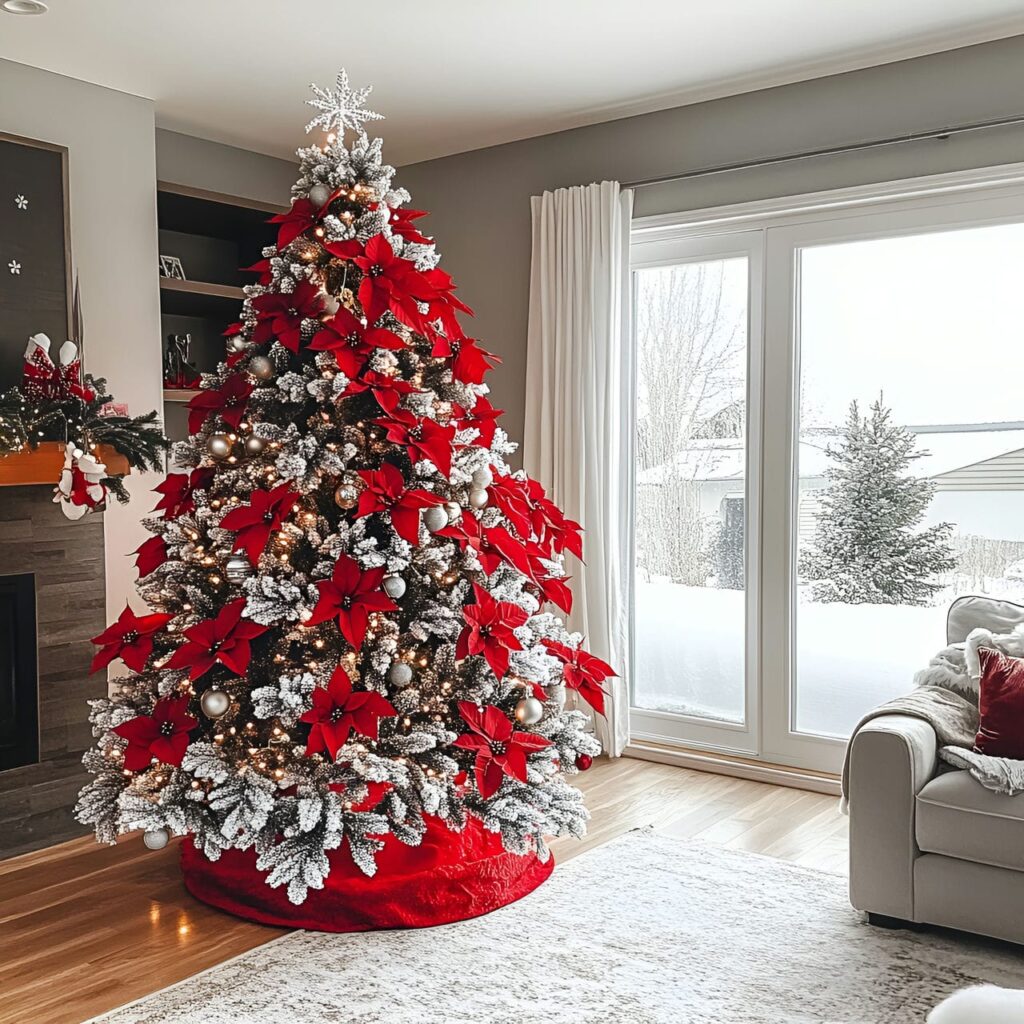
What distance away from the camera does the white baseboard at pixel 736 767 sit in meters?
4.37

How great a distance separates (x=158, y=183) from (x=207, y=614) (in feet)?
7.25

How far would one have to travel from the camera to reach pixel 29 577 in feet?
12.5

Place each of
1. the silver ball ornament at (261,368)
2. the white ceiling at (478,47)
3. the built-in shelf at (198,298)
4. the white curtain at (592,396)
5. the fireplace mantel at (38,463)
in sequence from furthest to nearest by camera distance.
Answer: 1. the white curtain at (592,396)
2. the built-in shelf at (198,298)
3. the white ceiling at (478,47)
4. the fireplace mantel at (38,463)
5. the silver ball ornament at (261,368)

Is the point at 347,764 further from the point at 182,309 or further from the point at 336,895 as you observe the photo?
the point at 182,309

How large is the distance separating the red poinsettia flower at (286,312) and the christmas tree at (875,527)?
2.24 meters

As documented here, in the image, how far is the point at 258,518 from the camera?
302 centimetres

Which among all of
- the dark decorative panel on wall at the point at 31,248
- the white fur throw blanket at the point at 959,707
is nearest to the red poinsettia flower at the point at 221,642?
the dark decorative panel on wall at the point at 31,248

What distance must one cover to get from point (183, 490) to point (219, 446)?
0.26 m

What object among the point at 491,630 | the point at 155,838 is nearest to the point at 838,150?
the point at 491,630

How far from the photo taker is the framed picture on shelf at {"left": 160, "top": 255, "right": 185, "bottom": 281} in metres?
4.85

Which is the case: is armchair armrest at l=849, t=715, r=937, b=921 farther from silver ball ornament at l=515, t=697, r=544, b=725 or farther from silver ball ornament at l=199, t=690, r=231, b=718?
silver ball ornament at l=199, t=690, r=231, b=718

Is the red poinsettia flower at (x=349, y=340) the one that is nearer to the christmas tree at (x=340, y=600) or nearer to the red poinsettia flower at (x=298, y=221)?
the christmas tree at (x=340, y=600)

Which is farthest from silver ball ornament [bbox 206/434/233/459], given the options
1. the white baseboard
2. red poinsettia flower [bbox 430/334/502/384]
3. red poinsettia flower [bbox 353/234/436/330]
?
the white baseboard

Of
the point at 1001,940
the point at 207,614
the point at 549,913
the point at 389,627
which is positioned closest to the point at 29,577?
the point at 207,614
